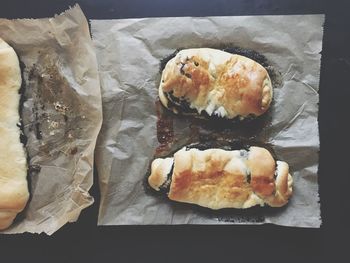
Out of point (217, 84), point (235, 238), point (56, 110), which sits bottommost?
point (235, 238)

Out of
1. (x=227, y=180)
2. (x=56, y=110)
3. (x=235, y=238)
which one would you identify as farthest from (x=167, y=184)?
(x=56, y=110)

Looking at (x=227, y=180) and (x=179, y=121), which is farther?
(x=179, y=121)

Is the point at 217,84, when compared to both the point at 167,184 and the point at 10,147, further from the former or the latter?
the point at 10,147

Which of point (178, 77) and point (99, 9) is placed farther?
point (99, 9)

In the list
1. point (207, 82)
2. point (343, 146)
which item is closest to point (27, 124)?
point (207, 82)

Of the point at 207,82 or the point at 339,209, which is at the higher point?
the point at 207,82

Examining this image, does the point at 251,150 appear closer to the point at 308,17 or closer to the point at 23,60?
the point at 308,17

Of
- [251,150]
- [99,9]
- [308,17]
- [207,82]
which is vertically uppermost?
[308,17]
